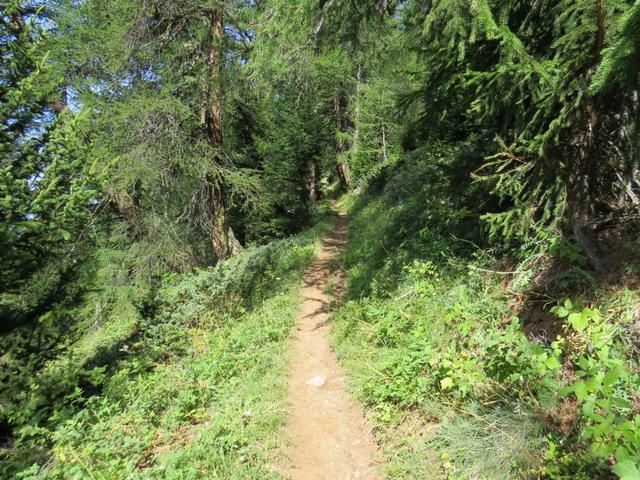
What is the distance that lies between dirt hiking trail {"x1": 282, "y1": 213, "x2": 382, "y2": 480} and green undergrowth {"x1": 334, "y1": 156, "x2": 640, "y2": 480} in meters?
0.25

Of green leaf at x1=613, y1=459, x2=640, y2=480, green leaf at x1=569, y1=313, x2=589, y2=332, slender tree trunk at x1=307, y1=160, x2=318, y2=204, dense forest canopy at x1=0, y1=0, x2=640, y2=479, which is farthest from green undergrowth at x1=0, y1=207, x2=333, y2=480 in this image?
slender tree trunk at x1=307, y1=160, x2=318, y2=204

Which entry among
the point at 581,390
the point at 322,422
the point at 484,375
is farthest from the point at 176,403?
the point at 581,390

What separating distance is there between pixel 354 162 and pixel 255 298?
15933mm

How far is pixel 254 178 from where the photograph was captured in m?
11.3

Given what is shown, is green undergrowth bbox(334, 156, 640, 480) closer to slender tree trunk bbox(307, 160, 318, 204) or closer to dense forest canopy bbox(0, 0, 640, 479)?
dense forest canopy bbox(0, 0, 640, 479)

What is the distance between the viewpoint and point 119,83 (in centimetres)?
977

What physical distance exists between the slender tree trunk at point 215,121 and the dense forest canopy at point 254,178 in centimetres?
7

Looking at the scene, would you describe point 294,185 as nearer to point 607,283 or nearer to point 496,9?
point 496,9

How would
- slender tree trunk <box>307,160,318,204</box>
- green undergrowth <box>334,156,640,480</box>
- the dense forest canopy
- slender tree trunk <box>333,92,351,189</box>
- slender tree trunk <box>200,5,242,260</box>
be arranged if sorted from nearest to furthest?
green undergrowth <box>334,156,640,480</box>, the dense forest canopy, slender tree trunk <box>200,5,242,260</box>, slender tree trunk <box>307,160,318,204</box>, slender tree trunk <box>333,92,351,189</box>

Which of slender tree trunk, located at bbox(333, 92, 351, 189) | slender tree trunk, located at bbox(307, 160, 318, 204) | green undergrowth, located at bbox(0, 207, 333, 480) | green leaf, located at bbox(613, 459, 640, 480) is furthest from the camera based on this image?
slender tree trunk, located at bbox(333, 92, 351, 189)

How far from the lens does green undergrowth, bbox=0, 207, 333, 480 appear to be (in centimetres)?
396

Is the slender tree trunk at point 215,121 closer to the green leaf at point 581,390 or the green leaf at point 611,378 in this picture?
the green leaf at point 581,390

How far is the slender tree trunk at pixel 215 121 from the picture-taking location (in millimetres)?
10172

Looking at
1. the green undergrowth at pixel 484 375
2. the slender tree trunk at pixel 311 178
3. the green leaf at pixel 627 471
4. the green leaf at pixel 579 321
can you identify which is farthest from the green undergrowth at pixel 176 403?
the slender tree trunk at pixel 311 178
